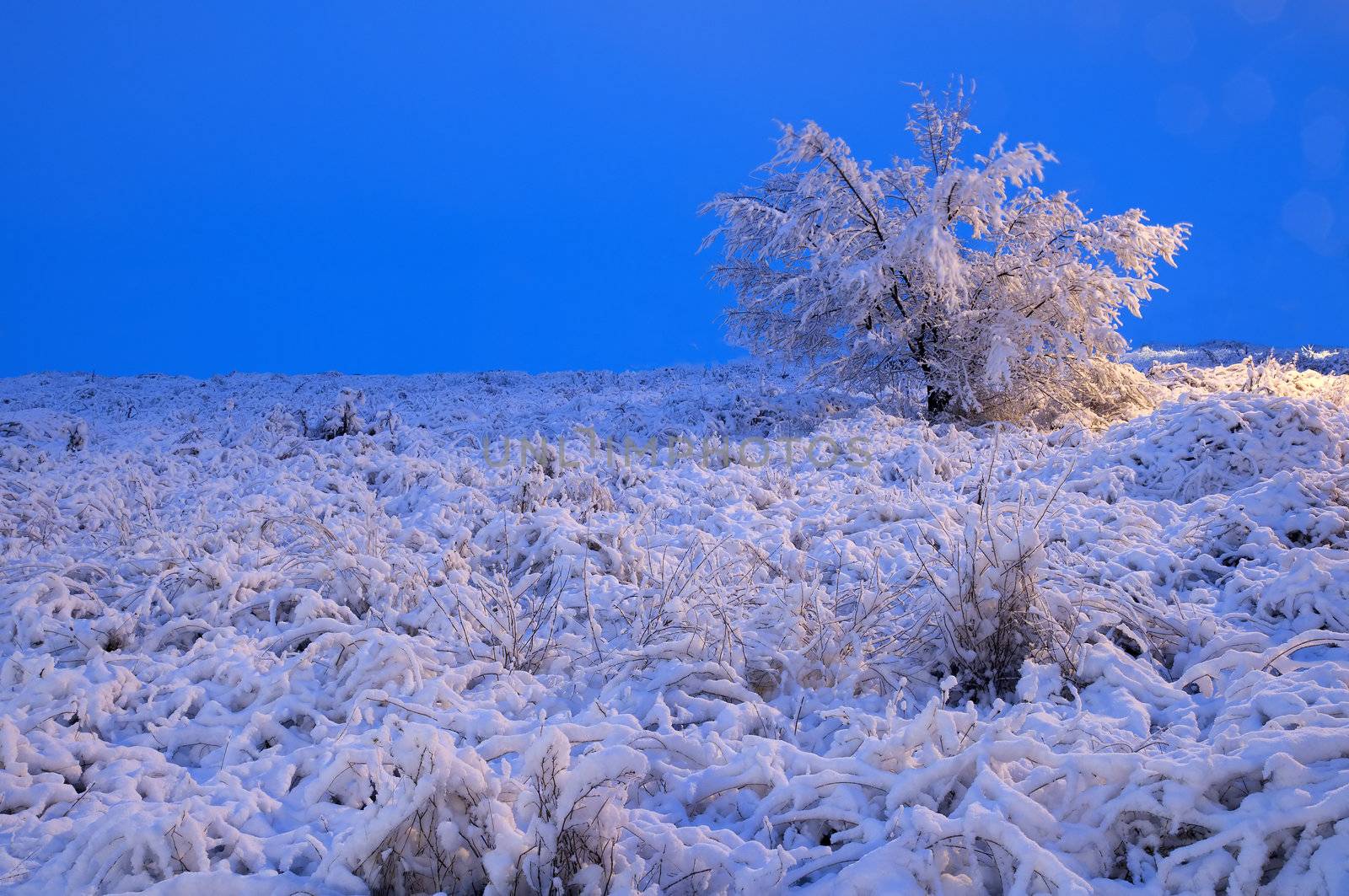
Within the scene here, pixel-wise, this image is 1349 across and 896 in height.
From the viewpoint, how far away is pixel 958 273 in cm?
934

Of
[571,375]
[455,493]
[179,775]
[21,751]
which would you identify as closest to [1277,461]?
[455,493]

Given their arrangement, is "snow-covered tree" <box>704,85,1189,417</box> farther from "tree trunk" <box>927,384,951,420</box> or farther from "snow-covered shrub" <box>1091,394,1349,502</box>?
"snow-covered shrub" <box>1091,394,1349,502</box>

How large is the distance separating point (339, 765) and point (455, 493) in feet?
15.2

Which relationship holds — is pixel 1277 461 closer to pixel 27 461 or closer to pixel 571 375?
pixel 27 461

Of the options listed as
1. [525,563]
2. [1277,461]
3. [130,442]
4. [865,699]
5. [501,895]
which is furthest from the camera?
[130,442]

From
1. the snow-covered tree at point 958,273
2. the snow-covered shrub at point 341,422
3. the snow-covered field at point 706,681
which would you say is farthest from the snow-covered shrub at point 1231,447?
the snow-covered shrub at point 341,422

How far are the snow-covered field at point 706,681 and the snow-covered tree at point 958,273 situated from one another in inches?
141

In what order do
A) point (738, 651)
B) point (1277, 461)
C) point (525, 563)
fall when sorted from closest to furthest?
point (738, 651), point (525, 563), point (1277, 461)

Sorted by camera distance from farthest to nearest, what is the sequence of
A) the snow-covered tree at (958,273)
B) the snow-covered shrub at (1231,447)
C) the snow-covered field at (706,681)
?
the snow-covered tree at (958,273), the snow-covered shrub at (1231,447), the snow-covered field at (706,681)

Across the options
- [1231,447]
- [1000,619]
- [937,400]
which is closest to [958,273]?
[937,400]

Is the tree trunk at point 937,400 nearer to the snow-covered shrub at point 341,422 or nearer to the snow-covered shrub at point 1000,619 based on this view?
the snow-covered shrub at point 341,422

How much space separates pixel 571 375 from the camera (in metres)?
21.0

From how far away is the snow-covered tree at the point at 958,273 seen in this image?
32.6 ft

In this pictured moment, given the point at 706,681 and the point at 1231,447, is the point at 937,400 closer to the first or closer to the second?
the point at 1231,447
